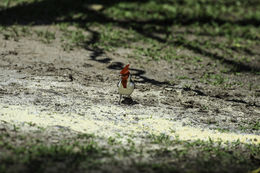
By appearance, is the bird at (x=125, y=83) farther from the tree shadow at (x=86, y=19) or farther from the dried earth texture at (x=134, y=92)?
Answer: the tree shadow at (x=86, y=19)

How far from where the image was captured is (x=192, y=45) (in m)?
8.59

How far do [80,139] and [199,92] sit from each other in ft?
9.01

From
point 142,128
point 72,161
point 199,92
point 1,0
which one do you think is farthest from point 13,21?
point 72,161

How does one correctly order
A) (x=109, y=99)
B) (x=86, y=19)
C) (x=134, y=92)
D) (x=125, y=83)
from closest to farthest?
1. (x=125, y=83)
2. (x=109, y=99)
3. (x=134, y=92)
4. (x=86, y=19)

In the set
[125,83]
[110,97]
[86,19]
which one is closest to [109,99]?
[110,97]

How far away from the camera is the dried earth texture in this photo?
3.58m

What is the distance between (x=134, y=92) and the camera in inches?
225

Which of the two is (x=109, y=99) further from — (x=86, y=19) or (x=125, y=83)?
(x=86, y=19)

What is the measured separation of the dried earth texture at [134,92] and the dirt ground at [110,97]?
0.7 inches

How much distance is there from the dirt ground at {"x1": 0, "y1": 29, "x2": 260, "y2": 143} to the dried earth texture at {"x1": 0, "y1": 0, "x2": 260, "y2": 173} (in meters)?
0.02

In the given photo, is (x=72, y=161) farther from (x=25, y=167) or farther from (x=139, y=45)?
(x=139, y=45)

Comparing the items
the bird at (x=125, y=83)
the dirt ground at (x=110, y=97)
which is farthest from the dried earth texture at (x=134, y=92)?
the bird at (x=125, y=83)

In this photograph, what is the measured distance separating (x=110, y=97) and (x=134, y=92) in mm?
493

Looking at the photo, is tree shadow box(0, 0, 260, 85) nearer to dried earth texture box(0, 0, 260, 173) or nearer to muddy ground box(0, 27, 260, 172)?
dried earth texture box(0, 0, 260, 173)
